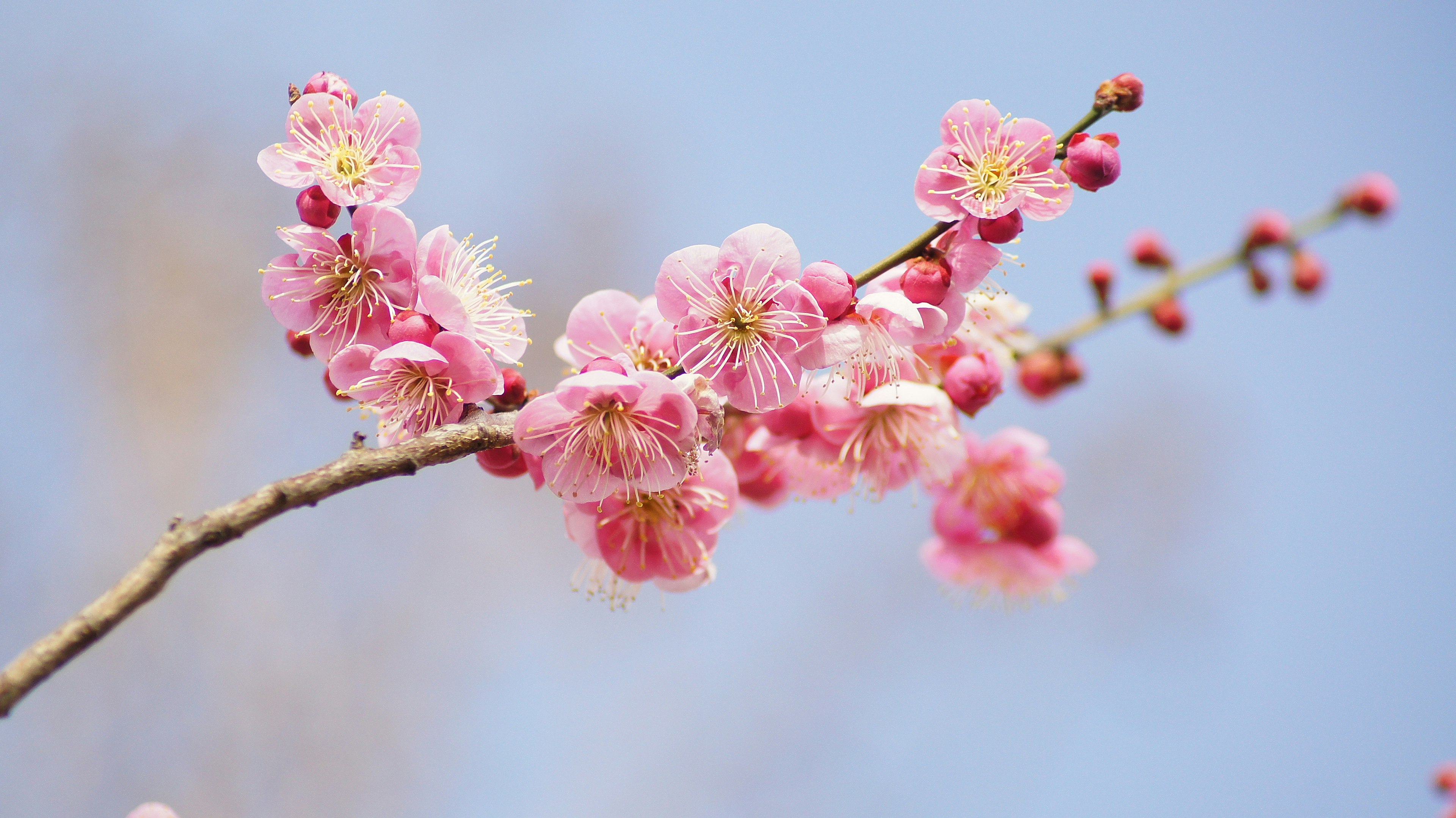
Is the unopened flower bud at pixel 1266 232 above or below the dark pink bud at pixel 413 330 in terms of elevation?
above

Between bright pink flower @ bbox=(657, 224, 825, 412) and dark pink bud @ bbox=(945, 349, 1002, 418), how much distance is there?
0.40 meters

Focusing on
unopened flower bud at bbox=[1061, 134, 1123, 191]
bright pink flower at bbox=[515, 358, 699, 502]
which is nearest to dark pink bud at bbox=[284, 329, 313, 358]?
bright pink flower at bbox=[515, 358, 699, 502]

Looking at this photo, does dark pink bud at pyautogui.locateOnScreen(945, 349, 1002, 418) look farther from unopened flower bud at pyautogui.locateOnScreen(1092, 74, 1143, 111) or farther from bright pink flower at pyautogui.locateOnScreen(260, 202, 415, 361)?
bright pink flower at pyautogui.locateOnScreen(260, 202, 415, 361)

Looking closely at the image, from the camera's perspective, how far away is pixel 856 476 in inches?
65.2

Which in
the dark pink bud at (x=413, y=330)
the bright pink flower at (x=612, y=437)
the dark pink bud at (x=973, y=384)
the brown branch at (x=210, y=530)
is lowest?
the brown branch at (x=210, y=530)

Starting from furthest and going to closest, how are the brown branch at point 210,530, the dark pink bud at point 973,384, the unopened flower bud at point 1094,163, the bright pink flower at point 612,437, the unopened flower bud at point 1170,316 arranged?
the unopened flower bud at point 1170,316, the dark pink bud at point 973,384, the unopened flower bud at point 1094,163, the bright pink flower at point 612,437, the brown branch at point 210,530

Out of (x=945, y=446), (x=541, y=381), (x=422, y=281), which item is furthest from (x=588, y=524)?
(x=541, y=381)

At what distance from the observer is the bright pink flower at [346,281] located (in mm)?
1245

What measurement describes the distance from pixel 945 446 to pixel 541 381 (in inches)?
151

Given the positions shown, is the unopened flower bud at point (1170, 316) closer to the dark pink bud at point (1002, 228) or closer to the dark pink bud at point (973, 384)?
the dark pink bud at point (973, 384)

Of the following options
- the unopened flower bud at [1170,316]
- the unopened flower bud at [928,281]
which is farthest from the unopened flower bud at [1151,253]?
the unopened flower bud at [928,281]

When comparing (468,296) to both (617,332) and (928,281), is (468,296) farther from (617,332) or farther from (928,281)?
(928,281)

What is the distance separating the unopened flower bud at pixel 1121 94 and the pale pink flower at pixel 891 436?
20.3 inches

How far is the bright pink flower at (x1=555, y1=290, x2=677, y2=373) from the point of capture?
1.42m
